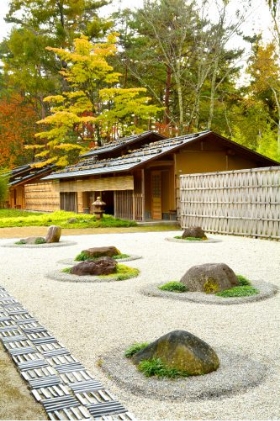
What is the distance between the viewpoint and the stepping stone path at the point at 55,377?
3314 mm

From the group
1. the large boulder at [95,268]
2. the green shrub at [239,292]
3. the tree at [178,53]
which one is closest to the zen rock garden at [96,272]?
the large boulder at [95,268]

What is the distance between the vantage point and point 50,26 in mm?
37312

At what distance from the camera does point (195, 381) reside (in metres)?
3.84

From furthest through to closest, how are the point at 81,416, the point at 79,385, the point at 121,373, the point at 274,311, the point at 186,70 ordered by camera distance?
the point at 186,70
the point at 274,311
the point at 121,373
the point at 79,385
the point at 81,416

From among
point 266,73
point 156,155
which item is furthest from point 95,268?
point 266,73

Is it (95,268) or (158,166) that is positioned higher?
(158,166)

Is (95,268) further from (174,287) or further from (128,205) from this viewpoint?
(128,205)

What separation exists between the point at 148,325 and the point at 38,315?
Result: 1533 mm

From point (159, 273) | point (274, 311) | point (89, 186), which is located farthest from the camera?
point (89, 186)

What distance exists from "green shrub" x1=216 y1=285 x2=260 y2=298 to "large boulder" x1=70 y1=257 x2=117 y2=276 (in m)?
2.55

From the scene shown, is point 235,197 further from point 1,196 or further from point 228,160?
point 1,196

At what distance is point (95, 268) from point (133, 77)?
97.7ft

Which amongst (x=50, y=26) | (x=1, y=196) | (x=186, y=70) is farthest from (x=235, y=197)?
(x=50, y=26)

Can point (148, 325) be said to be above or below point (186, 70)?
below
